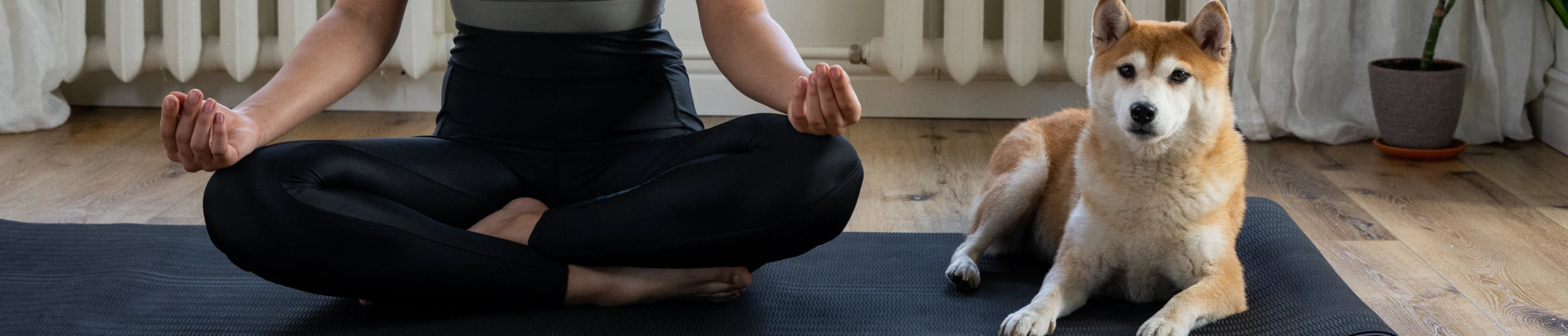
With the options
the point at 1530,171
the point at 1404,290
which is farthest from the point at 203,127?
the point at 1530,171

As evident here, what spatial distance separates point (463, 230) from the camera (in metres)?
1.38

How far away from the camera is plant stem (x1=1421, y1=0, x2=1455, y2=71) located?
2.43 m

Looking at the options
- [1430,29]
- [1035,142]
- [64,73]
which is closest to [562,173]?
[1035,142]

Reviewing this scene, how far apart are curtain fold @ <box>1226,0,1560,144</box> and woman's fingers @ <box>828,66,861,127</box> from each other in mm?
1685

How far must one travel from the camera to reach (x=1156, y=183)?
1.40m

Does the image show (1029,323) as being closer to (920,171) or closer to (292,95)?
(292,95)

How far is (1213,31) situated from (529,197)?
2.77 ft

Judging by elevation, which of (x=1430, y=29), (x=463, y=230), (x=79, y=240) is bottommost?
(x=79, y=240)

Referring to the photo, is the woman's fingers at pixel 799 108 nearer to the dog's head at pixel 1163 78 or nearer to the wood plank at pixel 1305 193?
the dog's head at pixel 1163 78

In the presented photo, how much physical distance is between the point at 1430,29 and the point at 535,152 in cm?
189

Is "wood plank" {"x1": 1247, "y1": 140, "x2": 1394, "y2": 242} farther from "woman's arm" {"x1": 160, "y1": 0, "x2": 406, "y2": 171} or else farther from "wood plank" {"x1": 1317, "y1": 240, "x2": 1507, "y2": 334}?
"woman's arm" {"x1": 160, "y1": 0, "x2": 406, "y2": 171}

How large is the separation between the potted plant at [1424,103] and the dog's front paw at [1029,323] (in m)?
1.47

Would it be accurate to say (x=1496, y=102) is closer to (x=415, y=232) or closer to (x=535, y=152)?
(x=535, y=152)

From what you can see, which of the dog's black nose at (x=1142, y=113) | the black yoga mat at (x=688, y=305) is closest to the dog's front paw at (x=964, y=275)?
the black yoga mat at (x=688, y=305)
